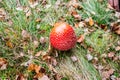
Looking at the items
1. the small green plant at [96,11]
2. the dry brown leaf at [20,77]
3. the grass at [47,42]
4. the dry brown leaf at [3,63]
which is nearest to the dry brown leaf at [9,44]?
the grass at [47,42]

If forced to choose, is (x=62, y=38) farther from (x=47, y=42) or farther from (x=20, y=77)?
(x=20, y=77)

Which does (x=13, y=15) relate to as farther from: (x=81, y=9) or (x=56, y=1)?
(x=81, y=9)

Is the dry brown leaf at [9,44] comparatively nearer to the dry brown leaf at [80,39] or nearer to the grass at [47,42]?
the grass at [47,42]

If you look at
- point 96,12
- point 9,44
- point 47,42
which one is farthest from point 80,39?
point 9,44

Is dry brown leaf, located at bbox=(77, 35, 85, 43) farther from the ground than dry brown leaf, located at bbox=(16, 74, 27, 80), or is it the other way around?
dry brown leaf, located at bbox=(77, 35, 85, 43)

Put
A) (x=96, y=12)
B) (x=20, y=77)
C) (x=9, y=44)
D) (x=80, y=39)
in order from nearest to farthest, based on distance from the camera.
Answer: (x=20, y=77)
(x=9, y=44)
(x=80, y=39)
(x=96, y=12)

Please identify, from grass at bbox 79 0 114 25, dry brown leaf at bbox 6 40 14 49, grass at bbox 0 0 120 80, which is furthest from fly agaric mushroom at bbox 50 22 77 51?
grass at bbox 79 0 114 25

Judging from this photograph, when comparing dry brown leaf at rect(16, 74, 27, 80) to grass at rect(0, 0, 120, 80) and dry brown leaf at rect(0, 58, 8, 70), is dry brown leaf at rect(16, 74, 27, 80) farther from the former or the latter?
dry brown leaf at rect(0, 58, 8, 70)

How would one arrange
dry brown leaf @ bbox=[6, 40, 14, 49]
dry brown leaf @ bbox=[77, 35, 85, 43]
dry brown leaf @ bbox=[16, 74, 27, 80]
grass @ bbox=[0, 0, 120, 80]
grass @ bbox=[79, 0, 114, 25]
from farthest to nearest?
1. grass @ bbox=[79, 0, 114, 25]
2. dry brown leaf @ bbox=[77, 35, 85, 43]
3. dry brown leaf @ bbox=[6, 40, 14, 49]
4. grass @ bbox=[0, 0, 120, 80]
5. dry brown leaf @ bbox=[16, 74, 27, 80]

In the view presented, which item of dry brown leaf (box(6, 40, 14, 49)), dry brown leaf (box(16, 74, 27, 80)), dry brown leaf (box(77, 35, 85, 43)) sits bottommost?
dry brown leaf (box(16, 74, 27, 80))
